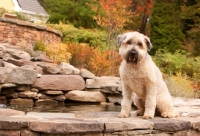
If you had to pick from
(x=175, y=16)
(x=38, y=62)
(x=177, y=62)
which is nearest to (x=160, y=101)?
(x=38, y=62)

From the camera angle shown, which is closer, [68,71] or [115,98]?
[115,98]

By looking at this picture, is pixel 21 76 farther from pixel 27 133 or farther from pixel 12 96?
pixel 27 133

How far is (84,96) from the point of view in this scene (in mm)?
8953

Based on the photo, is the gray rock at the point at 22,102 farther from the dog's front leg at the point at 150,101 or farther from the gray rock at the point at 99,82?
the dog's front leg at the point at 150,101

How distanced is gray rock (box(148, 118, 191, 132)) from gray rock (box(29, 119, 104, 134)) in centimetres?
87

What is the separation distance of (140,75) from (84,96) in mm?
4839

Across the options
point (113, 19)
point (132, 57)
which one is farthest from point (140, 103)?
point (113, 19)

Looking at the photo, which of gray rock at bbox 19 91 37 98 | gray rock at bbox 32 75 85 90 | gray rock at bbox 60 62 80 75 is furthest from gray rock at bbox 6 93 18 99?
gray rock at bbox 60 62 80 75

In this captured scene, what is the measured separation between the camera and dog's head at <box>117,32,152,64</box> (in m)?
4.00

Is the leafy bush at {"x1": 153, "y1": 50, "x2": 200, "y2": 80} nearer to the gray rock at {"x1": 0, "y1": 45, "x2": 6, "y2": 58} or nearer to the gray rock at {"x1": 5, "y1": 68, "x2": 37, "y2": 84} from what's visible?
the gray rock at {"x1": 0, "y1": 45, "x2": 6, "y2": 58}

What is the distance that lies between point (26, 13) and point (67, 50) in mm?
10164

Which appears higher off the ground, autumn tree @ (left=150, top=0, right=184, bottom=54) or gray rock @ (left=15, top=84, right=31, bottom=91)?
autumn tree @ (left=150, top=0, right=184, bottom=54)

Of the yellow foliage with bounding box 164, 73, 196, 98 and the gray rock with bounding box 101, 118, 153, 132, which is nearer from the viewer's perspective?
the gray rock with bounding box 101, 118, 153, 132

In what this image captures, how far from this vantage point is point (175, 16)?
74.5 ft
